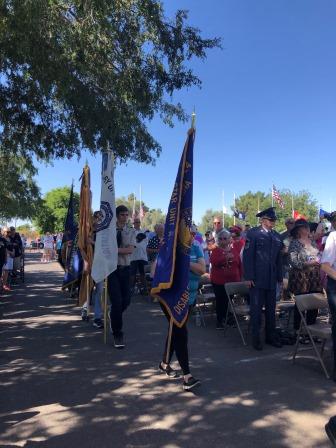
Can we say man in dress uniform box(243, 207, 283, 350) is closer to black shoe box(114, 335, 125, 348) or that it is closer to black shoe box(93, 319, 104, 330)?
black shoe box(114, 335, 125, 348)

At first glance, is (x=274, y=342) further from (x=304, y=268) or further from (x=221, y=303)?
(x=221, y=303)

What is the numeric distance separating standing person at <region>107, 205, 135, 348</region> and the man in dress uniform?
6.13ft

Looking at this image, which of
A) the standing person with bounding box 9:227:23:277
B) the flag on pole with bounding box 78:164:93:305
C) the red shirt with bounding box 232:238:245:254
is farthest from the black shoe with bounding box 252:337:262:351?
the standing person with bounding box 9:227:23:277

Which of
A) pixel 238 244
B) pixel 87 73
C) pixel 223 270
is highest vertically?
pixel 87 73

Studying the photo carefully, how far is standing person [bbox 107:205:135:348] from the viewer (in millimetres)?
6855

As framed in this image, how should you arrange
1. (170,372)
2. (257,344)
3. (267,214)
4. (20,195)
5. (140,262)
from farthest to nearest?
(20,195), (140,262), (267,214), (257,344), (170,372)

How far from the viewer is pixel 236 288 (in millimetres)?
7484

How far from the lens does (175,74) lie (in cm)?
950

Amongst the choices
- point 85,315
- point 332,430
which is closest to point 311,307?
point 332,430

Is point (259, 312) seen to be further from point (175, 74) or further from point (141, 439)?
point (175, 74)

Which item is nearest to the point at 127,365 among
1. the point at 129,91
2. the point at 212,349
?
the point at 212,349

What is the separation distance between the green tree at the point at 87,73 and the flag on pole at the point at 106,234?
2.15 metres

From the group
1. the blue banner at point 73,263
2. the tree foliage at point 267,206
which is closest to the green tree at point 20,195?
the blue banner at point 73,263

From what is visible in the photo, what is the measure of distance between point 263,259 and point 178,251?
2190 mm
